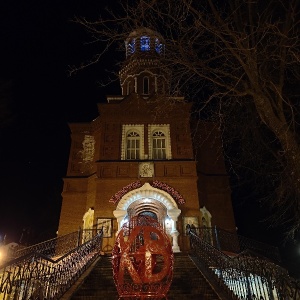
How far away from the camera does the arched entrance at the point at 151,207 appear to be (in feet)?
Answer: 53.1

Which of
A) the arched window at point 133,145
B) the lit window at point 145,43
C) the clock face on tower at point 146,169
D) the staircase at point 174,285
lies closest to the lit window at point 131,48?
the lit window at point 145,43

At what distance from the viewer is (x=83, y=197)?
19016mm

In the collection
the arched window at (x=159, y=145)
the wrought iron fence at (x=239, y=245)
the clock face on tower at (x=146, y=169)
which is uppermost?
the arched window at (x=159, y=145)

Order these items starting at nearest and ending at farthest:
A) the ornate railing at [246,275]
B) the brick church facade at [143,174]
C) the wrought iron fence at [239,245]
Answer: the ornate railing at [246,275], the brick church facade at [143,174], the wrought iron fence at [239,245]

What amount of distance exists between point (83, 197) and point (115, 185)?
2.92m

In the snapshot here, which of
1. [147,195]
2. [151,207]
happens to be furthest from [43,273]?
[151,207]

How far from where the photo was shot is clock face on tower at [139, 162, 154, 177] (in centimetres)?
1747

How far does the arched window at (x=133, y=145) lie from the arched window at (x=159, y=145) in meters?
0.95

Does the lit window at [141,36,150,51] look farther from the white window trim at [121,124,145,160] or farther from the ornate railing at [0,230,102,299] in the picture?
the ornate railing at [0,230,102,299]

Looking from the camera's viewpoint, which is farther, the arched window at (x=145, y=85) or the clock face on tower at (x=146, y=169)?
the arched window at (x=145, y=85)

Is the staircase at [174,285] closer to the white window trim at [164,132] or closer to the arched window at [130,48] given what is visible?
the white window trim at [164,132]

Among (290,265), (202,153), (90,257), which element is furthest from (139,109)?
(290,265)

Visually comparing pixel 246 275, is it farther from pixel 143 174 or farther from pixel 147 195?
pixel 143 174

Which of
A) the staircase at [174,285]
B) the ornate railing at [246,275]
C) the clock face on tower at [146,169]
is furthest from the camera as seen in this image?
the clock face on tower at [146,169]
